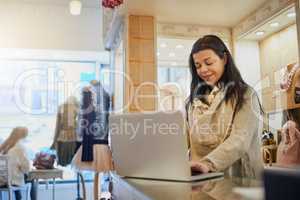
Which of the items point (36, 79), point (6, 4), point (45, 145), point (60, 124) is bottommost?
point (45, 145)

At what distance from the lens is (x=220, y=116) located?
60.6 inches

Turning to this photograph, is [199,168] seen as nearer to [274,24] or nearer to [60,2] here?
[274,24]

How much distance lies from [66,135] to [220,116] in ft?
9.48

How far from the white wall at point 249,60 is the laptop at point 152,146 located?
2285 millimetres

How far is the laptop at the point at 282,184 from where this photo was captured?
230mm

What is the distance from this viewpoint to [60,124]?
410 centimetres

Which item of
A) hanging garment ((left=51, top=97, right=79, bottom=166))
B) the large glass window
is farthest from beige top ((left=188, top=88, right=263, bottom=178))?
the large glass window

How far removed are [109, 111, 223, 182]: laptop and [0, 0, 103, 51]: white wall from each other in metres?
3.59

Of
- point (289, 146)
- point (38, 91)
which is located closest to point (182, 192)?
point (289, 146)

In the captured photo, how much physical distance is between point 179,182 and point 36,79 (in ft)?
13.6

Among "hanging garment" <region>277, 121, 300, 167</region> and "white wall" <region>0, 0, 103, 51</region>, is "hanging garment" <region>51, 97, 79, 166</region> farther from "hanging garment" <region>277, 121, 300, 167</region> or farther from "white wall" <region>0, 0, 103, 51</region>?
"hanging garment" <region>277, 121, 300, 167</region>

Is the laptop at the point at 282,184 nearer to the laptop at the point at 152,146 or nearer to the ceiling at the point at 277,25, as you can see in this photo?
the laptop at the point at 152,146

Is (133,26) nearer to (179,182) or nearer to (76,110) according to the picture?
(76,110)

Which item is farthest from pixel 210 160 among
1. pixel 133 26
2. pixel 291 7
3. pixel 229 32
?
pixel 229 32
